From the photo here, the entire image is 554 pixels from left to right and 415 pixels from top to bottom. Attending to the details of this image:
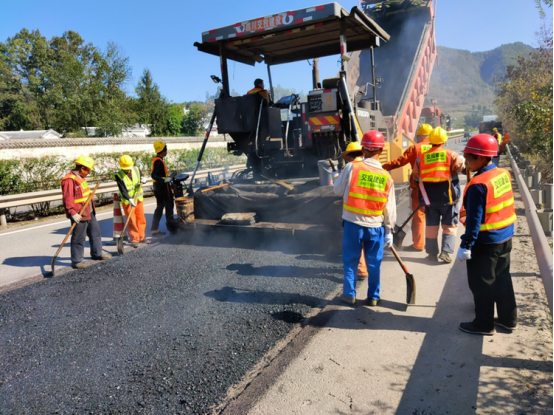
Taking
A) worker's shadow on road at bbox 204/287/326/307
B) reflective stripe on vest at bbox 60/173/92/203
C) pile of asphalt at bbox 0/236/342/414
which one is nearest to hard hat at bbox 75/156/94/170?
reflective stripe on vest at bbox 60/173/92/203

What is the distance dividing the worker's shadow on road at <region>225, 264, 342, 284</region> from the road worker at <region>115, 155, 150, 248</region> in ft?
7.41

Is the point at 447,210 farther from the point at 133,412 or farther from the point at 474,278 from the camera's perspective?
the point at 133,412

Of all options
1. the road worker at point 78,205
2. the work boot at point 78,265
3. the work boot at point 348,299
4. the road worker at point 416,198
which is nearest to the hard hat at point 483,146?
the work boot at point 348,299

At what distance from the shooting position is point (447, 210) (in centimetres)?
479

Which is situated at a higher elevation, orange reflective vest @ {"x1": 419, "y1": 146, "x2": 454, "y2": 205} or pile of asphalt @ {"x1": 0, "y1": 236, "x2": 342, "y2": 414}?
orange reflective vest @ {"x1": 419, "y1": 146, "x2": 454, "y2": 205}

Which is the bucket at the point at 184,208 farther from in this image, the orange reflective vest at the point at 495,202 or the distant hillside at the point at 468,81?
the distant hillside at the point at 468,81

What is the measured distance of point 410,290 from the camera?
142 inches

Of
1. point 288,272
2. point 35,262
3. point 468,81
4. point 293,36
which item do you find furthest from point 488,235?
point 468,81

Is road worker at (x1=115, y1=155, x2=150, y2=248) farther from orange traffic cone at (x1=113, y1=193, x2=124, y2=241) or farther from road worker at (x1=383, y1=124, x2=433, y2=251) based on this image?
road worker at (x1=383, y1=124, x2=433, y2=251)

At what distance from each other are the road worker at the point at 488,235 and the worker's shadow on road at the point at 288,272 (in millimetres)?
1586

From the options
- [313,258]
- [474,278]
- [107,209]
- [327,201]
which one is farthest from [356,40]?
[107,209]

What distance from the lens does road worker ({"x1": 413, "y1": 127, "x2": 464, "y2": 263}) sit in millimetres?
4762

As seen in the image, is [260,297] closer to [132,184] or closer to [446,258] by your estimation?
[446,258]

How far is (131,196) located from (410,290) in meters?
4.50
